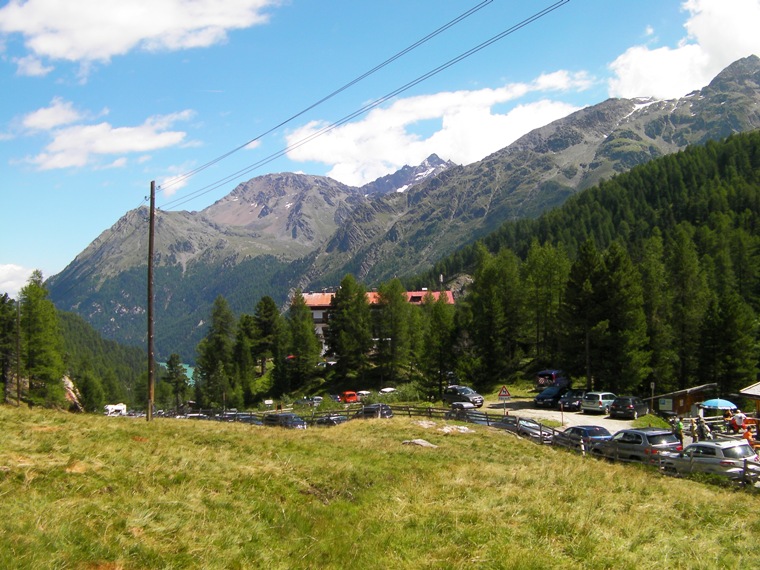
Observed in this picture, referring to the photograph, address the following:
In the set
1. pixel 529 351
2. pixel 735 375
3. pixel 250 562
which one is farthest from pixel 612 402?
pixel 250 562

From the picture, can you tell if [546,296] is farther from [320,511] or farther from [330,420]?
[320,511]

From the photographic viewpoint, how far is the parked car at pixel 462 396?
53969mm

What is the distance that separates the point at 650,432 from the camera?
27578mm

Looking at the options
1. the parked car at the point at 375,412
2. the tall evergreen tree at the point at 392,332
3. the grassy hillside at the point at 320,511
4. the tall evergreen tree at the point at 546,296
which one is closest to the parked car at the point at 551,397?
the tall evergreen tree at the point at 546,296

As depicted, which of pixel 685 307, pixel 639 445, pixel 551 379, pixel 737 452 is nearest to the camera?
pixel 737 452

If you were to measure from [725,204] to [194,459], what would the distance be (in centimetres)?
14864

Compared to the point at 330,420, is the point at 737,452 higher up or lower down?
higher up

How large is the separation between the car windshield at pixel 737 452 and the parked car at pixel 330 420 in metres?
24.7

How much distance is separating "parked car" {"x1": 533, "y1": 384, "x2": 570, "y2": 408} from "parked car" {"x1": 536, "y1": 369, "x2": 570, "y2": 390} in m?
6.11

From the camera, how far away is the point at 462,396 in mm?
55219

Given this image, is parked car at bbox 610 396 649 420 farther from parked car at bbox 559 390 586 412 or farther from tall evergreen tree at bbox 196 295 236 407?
tall evergreen tree at bbox 196 295 236 407

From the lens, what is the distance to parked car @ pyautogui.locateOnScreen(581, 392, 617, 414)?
47.0 meters

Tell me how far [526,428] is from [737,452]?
13.0m

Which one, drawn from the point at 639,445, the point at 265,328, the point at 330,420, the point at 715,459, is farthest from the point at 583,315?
the point at 265,328
